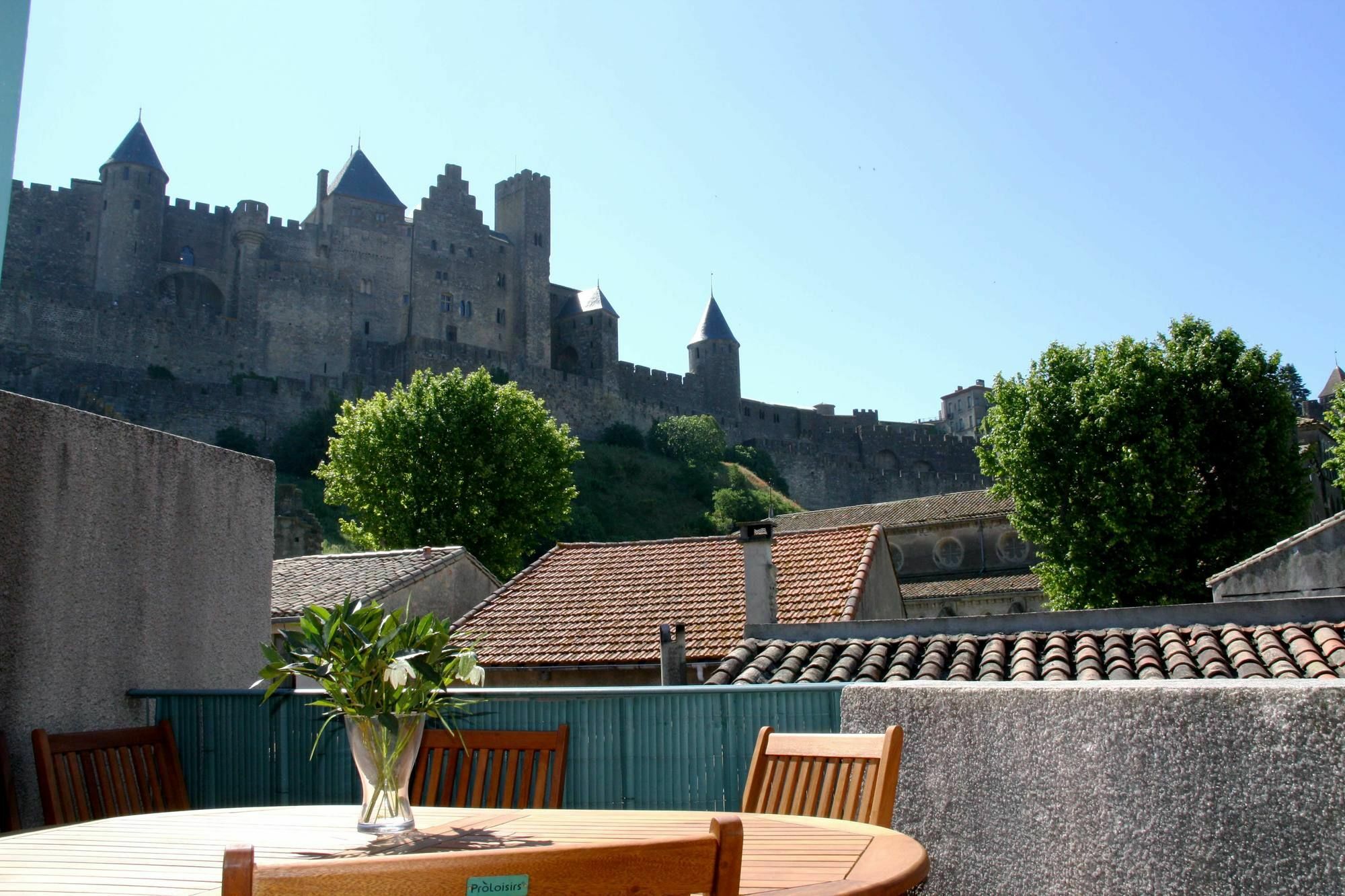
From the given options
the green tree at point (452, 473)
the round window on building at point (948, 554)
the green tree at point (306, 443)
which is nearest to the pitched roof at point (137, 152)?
the green tree at point (306, 443)

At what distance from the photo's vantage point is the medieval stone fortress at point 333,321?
144ft

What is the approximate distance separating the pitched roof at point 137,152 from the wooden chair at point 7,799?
52759 mm

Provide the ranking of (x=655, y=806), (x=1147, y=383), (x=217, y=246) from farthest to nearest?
1. (x=217, y=246)
2. (x=1147, y=383)
3. (x=655, y=806)

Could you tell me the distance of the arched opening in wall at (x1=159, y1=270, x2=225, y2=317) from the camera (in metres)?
51.6

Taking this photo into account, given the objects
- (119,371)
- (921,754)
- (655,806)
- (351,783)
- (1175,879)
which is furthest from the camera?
(119,371)

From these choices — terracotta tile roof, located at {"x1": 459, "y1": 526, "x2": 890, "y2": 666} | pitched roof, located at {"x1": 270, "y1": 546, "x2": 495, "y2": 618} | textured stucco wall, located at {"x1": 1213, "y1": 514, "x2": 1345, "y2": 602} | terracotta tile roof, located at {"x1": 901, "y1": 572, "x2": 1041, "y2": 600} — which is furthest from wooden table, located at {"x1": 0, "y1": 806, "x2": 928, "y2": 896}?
terracotta tile roof, located at {"x1": 901, "y1": 572, "x2": 1041, "y2": 600}

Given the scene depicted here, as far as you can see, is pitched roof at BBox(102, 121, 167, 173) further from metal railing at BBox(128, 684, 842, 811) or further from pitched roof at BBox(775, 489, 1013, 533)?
metal railing at BBox(128, 684, 842, 811)

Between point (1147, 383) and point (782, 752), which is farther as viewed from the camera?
point (1147, 383)

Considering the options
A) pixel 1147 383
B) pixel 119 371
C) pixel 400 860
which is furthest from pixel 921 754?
pixel 119 371

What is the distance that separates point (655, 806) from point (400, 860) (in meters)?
3.38

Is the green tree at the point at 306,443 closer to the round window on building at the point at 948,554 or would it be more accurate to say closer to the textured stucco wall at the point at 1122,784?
the round window on building at the point at 948,554

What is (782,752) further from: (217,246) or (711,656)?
(217,246)

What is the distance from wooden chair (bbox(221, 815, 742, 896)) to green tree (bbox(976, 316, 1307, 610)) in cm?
2430

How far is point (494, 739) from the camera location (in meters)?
4.45
